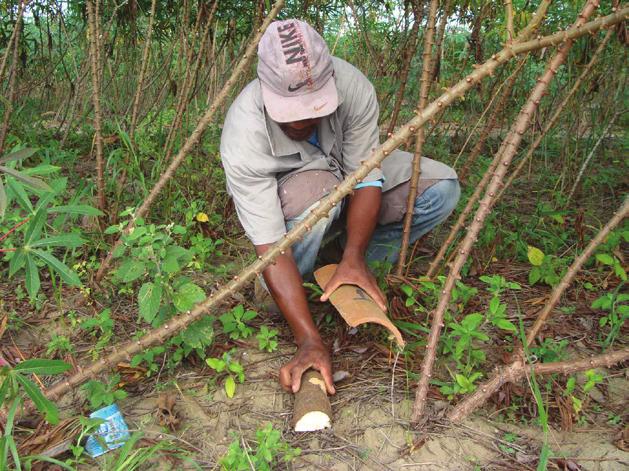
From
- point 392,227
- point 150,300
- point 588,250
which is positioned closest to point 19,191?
point 150,300

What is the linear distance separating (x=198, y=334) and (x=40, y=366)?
54 centimetres

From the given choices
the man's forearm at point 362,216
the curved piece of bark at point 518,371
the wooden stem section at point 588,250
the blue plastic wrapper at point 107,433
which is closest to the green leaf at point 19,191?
the blue plastic wrapper at point 107,433

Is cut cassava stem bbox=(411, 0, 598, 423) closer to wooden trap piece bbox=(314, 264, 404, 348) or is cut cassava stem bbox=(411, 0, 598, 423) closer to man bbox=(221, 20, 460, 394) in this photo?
wooden trap piece bbox=(314, 264, 404, 348)

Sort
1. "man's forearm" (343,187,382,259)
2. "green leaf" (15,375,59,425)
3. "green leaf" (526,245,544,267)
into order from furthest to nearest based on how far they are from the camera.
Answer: "green leaf" (526,245,544,267), "man's forearm" (343,187,382,259), "green leaf" (15,375,59,425)

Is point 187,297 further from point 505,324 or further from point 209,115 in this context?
point 505,324

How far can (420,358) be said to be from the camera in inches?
76.9

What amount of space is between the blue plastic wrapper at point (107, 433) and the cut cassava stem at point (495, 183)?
91 centimetres

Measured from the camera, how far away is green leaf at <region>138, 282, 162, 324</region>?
1.65m

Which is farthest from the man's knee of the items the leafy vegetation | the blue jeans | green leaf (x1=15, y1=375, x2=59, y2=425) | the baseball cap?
green leaf (x1=15, y1=375, x2=59, y2=425)

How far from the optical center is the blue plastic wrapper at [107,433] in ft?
5.17

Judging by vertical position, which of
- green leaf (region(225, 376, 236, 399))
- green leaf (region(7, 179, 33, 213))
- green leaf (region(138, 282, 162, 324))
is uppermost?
green leaf (region(7, 179, 33, 213))

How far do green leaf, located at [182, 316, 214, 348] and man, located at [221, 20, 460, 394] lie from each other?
268 mm

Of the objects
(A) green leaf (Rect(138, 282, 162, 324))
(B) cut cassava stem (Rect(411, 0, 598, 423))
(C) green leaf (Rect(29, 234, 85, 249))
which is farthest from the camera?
(A) green leaf (Rect(138, 282, 162, 324))

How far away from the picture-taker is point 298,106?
187 cm
